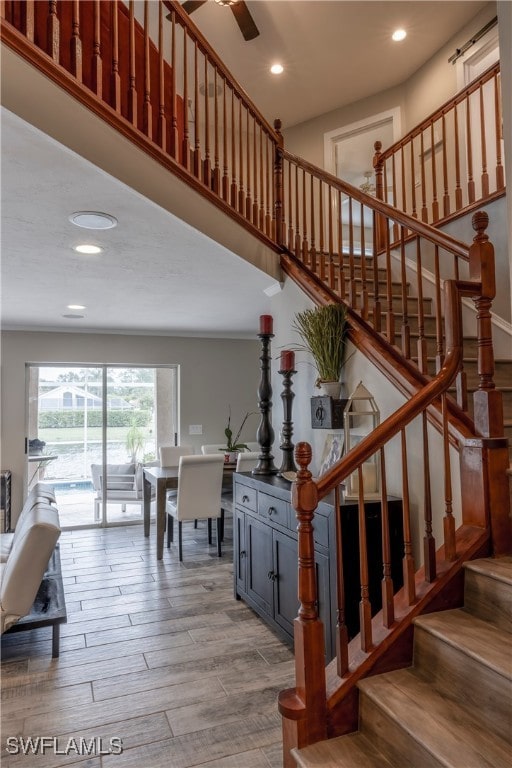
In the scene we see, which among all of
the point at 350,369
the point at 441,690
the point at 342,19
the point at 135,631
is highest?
the point at 342,19

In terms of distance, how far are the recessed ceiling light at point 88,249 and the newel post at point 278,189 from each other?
4.74ft

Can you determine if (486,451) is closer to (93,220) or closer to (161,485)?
(93,220)

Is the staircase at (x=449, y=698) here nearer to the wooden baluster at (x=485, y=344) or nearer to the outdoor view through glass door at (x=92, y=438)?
the wooden baluster at (x=485, y=344)

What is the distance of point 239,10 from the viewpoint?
3.78 metres

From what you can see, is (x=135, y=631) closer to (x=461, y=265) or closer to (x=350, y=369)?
(x=350, y=369)

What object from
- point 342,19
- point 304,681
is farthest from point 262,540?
point 342,19

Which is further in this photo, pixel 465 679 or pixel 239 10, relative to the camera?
pixel 239 10

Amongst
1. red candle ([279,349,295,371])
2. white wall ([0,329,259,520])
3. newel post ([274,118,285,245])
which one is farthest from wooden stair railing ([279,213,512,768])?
white wall ([0,329,259,520])

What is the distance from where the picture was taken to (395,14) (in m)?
4.61

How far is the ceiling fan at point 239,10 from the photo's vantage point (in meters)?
3.64

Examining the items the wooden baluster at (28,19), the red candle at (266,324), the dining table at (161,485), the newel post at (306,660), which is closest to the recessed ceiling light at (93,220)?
the wooden baluster at (28,19)

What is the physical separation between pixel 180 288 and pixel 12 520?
3.77m

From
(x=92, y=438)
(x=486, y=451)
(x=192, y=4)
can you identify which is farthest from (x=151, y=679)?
(x=192, y=4)

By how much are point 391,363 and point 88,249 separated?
6.54 ft
